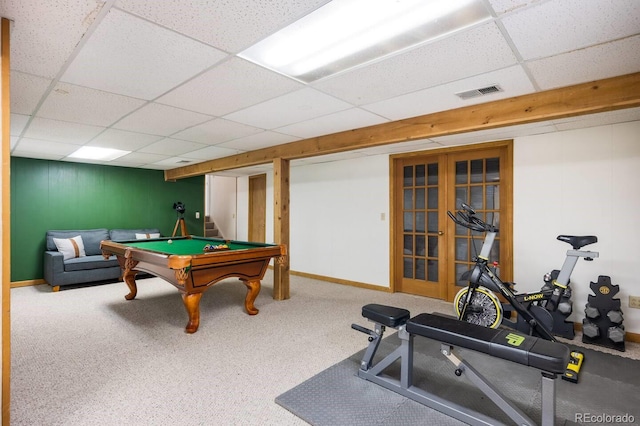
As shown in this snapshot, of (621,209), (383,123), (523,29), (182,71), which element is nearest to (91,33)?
(182,71)

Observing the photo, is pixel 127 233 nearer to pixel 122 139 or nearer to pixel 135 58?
pixel 122 139

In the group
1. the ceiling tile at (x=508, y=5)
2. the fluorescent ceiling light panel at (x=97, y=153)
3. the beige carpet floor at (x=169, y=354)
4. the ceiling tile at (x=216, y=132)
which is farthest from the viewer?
the fluorescent ceiling light panel at (x=97, y=153)


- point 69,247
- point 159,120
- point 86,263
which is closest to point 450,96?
point 159,120

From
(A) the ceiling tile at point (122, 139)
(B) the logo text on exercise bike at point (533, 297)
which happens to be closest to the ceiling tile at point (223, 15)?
(A) the ceiling tile at point (122, 139)

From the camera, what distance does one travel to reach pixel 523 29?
176 cm

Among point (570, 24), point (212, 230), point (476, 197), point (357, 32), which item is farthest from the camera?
point (212, 230)

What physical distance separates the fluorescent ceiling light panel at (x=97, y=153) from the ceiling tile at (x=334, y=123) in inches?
120

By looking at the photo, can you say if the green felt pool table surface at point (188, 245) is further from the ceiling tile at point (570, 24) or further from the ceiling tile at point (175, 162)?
the ceiling tile at point (570, 24)

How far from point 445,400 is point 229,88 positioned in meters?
2.72

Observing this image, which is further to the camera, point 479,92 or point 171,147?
point 171,147

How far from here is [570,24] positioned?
1699 millimetres

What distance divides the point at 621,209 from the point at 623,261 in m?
0.53

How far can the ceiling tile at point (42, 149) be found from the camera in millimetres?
4537

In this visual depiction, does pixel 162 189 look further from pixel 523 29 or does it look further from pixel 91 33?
pixel 523 29
